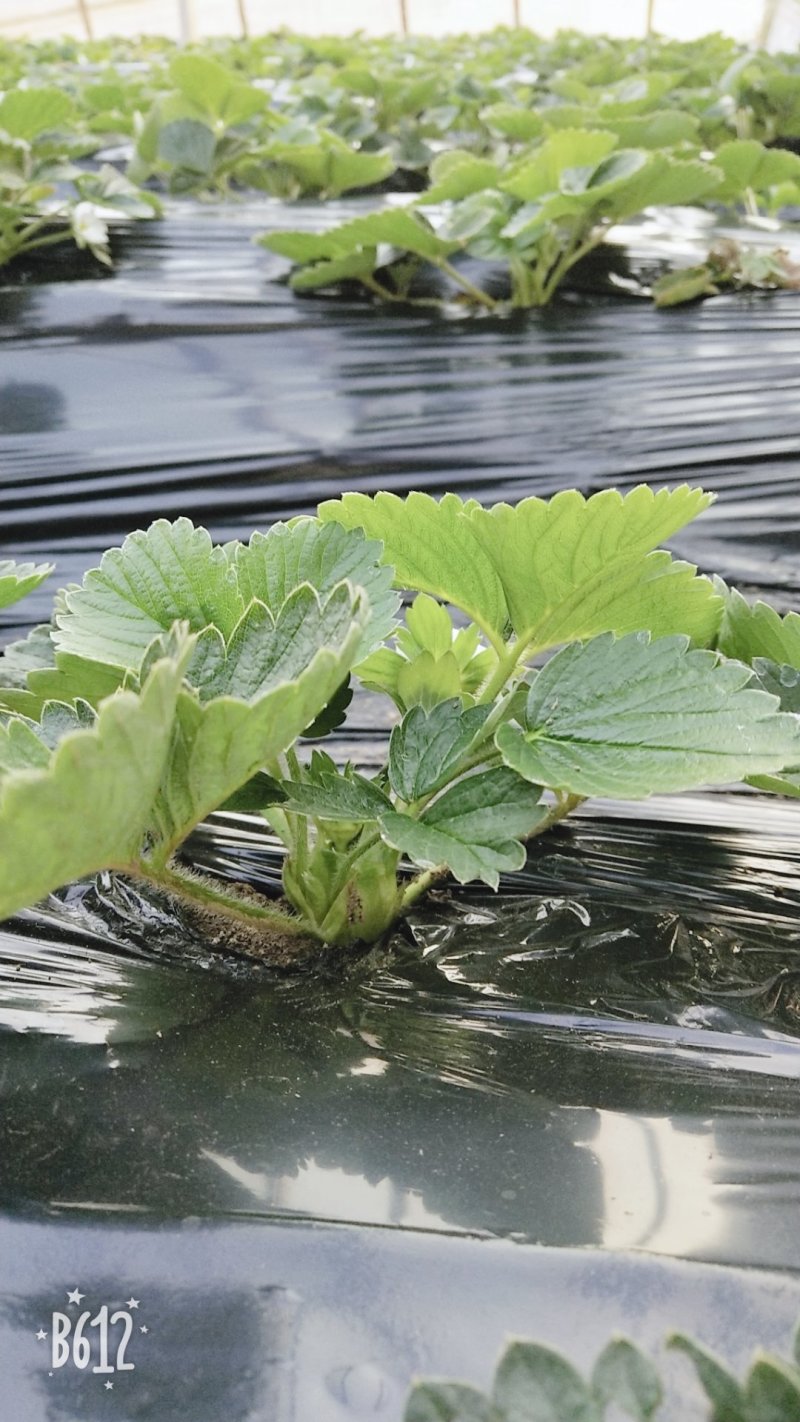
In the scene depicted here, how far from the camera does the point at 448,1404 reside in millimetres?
304

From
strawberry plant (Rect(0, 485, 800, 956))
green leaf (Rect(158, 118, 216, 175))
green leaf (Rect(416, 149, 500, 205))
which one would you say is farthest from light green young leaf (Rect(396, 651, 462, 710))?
green leaf (Rect(158, 118, 216, 175))

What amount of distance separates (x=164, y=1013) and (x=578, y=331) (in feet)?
4.03

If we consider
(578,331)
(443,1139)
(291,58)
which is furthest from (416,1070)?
(291,58)

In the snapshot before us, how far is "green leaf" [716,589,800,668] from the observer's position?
611mm

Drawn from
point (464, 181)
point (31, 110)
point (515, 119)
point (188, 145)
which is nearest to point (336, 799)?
point (464, 181)

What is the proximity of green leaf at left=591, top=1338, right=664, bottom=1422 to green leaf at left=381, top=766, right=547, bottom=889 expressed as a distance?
0.18 metres

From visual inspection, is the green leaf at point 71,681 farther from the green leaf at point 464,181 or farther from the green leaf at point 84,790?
the green leaf at point 464,181

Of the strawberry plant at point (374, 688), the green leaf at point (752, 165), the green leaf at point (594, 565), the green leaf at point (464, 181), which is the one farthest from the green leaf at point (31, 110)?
the green leaf at point (594, 565)

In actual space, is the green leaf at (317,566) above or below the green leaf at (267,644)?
above

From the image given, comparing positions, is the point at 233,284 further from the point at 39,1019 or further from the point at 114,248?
the point at 39,1019

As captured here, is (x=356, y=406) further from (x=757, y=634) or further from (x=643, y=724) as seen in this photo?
(x=643, y=724)

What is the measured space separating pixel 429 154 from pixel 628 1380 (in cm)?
248

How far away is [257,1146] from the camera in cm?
46

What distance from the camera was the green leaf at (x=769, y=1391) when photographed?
298 millimetres
